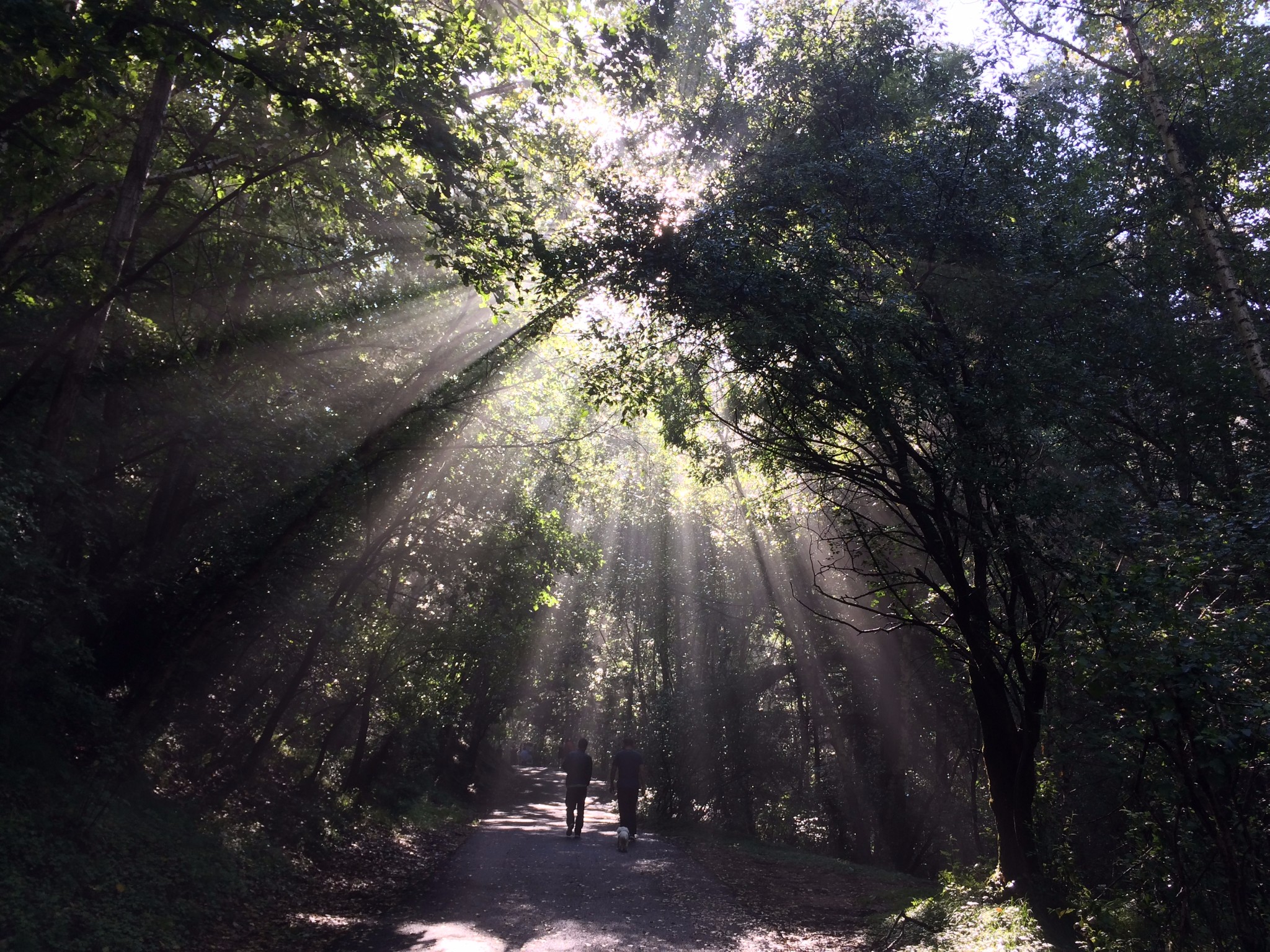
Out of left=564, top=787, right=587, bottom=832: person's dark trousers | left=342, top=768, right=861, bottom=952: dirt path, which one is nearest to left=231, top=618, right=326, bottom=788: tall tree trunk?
left=342, top=768, right=861, bottom=952: dirt path

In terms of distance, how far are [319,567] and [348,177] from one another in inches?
233

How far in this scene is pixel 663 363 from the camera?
10.1 m

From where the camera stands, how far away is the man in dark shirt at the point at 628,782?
45.6 ft

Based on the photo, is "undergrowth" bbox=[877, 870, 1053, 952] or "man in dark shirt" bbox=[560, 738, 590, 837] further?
"man in dark shirt" bbox=[560, 738, 590, 837]

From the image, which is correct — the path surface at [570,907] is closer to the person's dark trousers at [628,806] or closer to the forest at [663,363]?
the person's dark trousers at [628,806]

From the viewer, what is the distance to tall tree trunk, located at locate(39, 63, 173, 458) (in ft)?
25.2

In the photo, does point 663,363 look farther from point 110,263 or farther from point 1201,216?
point 1201,216

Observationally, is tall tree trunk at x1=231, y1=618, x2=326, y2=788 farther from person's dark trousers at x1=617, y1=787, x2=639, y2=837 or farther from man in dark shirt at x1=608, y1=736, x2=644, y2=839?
person's dark trousers at x1=617, y1=787, x2=639, y2=837

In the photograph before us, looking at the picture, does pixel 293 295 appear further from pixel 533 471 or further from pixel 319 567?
pixel 533 471

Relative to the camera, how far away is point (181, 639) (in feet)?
36.8

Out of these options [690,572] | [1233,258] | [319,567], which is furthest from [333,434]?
[690,572]

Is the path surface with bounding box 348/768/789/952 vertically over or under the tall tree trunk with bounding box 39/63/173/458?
under

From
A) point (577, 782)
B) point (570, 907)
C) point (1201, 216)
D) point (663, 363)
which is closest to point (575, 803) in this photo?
point (577, 782)

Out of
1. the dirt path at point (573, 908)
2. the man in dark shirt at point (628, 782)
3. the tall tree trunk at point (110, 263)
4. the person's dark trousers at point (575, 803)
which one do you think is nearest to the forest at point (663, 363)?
the tall tree trunk at point (110, 263)
